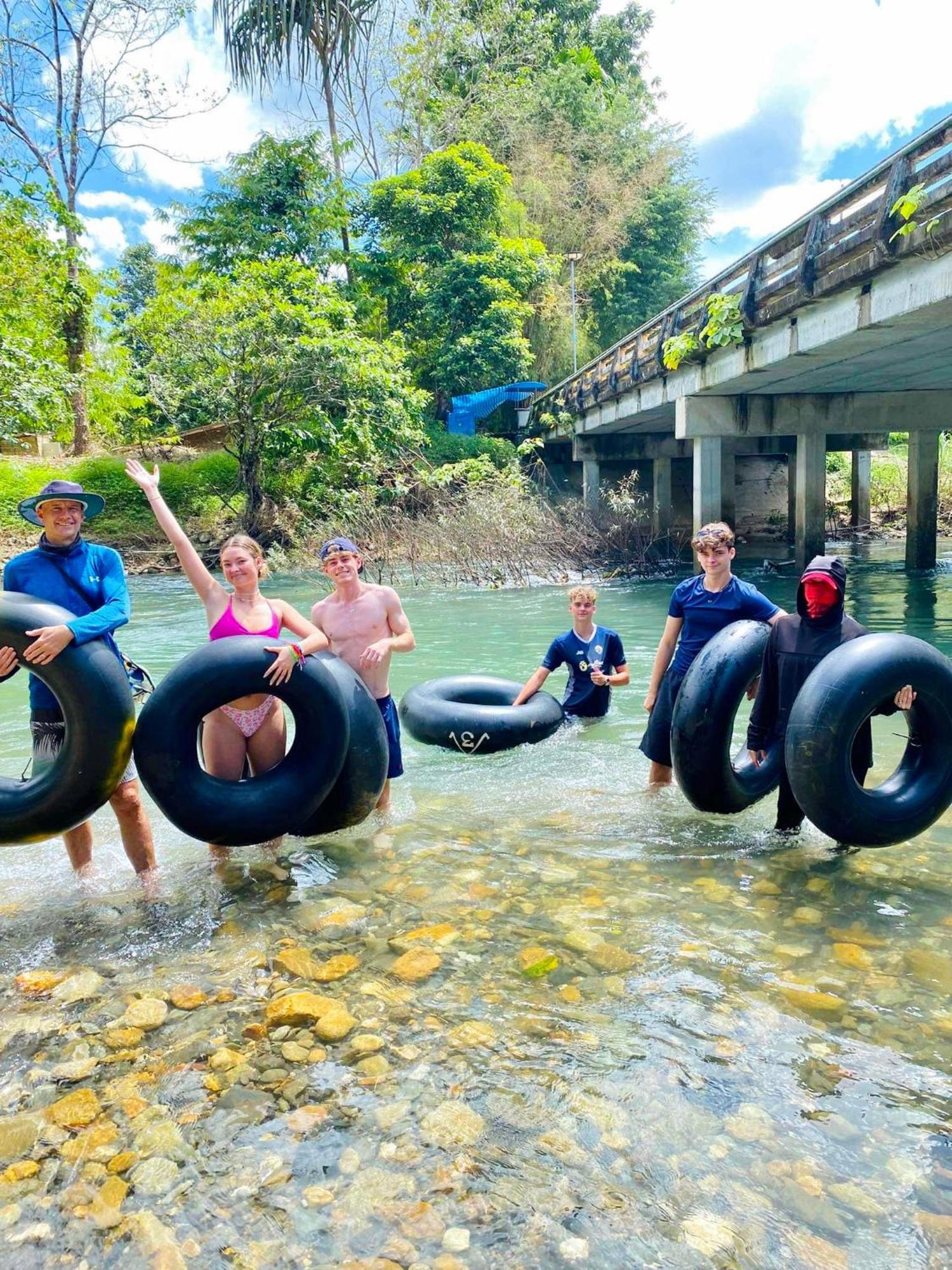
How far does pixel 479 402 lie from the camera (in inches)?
1332

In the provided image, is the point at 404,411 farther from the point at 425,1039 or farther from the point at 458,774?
the point at 425,1039

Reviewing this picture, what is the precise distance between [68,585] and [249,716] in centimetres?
102

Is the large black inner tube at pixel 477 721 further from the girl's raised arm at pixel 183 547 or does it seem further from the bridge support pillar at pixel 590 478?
the bridge support pillar at pixel 590 478

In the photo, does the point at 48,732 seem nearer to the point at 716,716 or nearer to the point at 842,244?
the point at 716,716

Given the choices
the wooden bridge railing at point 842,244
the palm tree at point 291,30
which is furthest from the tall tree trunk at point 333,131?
the wooden bridge railing at point 842,244

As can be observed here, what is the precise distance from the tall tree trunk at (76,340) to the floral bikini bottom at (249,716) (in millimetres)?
22362

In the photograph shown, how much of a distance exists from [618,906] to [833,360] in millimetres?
12567

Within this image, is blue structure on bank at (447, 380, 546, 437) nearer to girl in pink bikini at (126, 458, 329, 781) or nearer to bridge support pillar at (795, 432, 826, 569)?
bridge support pillar at (795, 432, 826, 569)

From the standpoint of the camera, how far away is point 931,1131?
2838 millimetres

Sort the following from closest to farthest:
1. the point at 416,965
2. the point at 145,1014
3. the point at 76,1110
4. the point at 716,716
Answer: the point at 76,1110, the point at 145,1014, the point at 416,965, the point at 716,716

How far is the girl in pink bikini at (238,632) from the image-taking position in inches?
→ 181

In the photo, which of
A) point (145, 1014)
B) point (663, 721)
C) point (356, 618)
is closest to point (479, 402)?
point (663, 721)

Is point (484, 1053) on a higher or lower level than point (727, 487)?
lower

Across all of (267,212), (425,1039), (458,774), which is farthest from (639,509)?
(425,1039)
